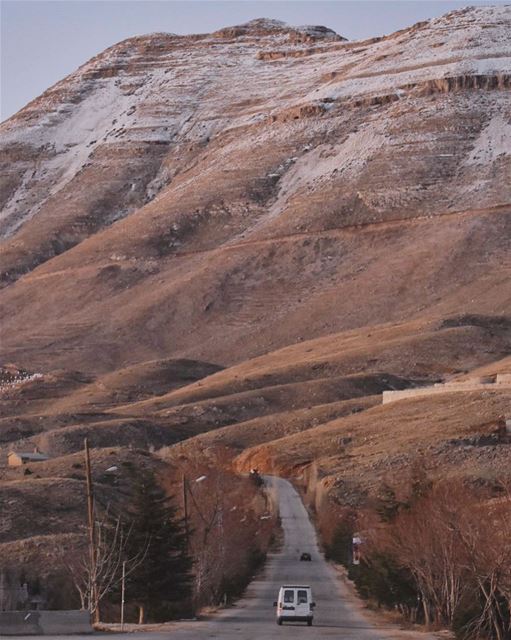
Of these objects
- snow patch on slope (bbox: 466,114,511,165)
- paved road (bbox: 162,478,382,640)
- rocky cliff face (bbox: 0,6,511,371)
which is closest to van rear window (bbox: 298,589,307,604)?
paved road (bbox: 162,478,382,640)

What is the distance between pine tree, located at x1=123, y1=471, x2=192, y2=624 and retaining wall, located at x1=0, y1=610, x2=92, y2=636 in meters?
7.30

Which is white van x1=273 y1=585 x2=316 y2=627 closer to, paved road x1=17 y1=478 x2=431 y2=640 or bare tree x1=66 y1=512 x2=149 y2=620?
paved road x1=17 y1=478 x2=431 y2=640

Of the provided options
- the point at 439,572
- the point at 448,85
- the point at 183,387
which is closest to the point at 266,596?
the point at 439,572

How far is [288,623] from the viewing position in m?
43.1

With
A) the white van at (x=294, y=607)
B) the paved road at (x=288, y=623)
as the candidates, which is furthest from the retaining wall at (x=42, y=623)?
the white van at (x=294, y=607)

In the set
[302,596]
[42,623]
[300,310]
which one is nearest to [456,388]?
[302,596]

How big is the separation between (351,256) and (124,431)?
6749cm

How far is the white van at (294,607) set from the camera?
140 ft

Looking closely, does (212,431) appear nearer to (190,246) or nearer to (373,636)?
(373,636)

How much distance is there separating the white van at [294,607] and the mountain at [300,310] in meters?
22.2

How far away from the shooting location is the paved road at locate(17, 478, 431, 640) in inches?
1508

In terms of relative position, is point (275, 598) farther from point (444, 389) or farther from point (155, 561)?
point (444, 389)

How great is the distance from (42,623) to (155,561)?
8.81 m

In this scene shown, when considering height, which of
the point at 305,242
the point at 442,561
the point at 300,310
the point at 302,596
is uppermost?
the point at 305,242
